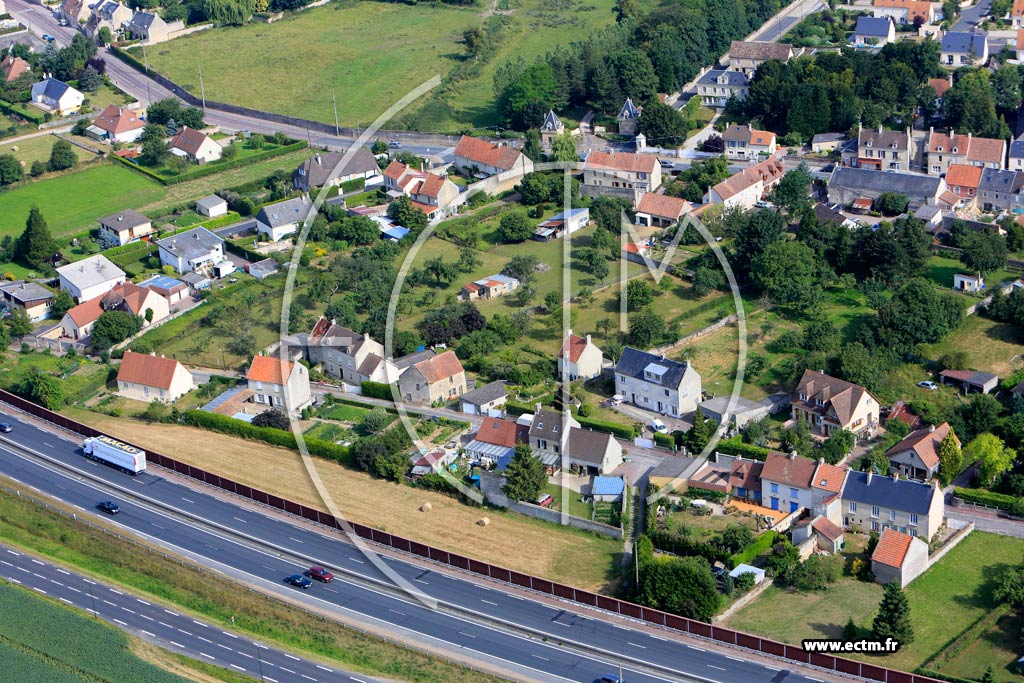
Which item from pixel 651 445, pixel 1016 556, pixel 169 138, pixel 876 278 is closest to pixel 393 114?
pixel 169 138

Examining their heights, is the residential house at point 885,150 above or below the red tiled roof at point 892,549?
above

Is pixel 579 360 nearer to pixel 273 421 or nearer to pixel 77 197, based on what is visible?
pixel 273 421

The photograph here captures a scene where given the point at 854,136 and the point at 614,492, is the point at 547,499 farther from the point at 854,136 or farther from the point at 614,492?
the point at 854,136

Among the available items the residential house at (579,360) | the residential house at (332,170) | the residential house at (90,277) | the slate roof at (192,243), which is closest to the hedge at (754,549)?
the residential house at (579,360)

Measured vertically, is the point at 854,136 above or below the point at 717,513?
above

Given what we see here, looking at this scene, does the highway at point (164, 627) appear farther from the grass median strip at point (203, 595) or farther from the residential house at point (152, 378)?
the residential house at point (152, 378)

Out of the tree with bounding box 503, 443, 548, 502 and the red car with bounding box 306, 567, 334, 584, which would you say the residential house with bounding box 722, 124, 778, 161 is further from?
the red car with bounding box 306, 567, 334, 584

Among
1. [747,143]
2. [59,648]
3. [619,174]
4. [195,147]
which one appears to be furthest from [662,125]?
[59,648]
